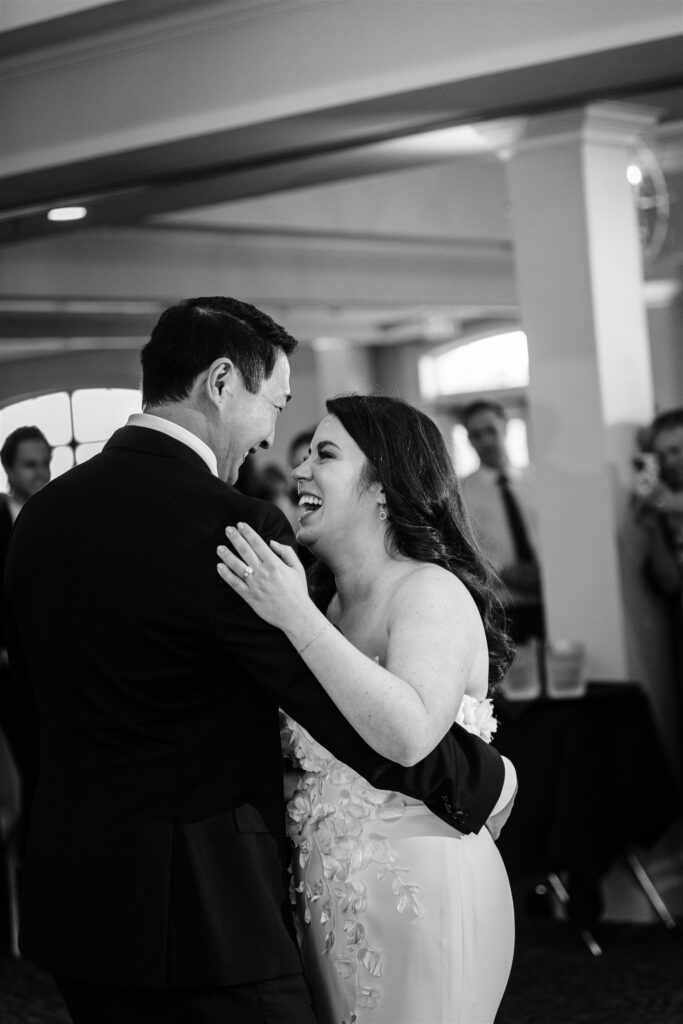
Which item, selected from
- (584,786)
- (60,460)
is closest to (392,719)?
(60,460)

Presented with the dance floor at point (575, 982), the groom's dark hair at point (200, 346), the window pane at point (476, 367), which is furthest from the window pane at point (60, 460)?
the window pane at point (476, 367)

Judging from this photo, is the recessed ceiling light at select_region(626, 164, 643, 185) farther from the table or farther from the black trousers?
the black trousers

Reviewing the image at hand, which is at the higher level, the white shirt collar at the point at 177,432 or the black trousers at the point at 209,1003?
the white shirt collar at the point at 177,432

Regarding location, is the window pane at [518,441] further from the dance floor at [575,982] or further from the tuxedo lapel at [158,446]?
the tuxedo lapel at [158,446]

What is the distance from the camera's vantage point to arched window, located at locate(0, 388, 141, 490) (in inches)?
102

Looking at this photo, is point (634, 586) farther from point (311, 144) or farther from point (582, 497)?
point (311, 144)

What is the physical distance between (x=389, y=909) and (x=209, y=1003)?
0.35 metres

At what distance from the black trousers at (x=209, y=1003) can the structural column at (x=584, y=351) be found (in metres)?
3.30

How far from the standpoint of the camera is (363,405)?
2105 millimetres

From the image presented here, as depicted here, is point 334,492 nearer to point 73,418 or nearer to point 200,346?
point 200,346

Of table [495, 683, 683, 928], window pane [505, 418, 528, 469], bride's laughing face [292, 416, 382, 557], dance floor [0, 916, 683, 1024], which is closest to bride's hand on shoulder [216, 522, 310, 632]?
bride's laughing face [292, 416, 382, 557]

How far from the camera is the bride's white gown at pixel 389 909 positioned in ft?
6.38

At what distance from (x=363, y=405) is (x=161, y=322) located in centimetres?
40

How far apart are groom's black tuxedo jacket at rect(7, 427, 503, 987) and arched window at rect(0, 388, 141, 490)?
2.71ft
